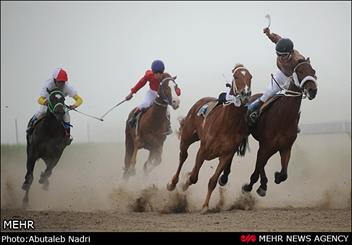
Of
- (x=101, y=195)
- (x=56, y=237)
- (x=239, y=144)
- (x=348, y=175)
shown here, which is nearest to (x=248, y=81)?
(x=239, y=144)

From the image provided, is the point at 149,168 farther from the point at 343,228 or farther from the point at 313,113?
the point at 313,113

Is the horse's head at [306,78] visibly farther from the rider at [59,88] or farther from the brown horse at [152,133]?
the rider at [59,88]

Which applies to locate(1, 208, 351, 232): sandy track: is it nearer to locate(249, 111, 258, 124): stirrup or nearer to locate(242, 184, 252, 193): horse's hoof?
locate(242, 184, 252, 193): horse's hoof

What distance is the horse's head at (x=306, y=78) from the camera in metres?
13.2

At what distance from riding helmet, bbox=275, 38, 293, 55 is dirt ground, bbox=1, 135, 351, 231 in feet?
10.8

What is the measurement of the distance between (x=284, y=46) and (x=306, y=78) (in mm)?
908

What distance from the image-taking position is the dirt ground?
13.0m

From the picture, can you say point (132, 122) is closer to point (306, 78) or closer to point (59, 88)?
point (59, 88)

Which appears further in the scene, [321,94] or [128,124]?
[321,94]

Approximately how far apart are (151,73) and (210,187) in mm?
4986

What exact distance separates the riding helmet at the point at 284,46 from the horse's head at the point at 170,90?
3.28 metres

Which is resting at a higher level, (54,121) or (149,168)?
(54,121)

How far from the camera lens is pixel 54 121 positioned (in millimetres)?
16297

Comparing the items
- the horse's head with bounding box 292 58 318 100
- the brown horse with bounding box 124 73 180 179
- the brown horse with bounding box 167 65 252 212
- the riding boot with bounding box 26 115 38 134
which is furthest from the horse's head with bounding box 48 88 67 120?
the horse's head with bounding box 292 58 318 100
